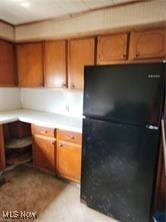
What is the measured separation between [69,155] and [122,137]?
3.17 ft

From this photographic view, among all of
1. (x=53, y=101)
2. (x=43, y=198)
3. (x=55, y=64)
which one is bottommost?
(x=43, y=198)

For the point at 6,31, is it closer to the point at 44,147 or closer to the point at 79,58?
the point at 79,58

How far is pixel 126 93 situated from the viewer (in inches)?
59.1

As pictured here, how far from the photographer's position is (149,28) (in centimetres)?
181

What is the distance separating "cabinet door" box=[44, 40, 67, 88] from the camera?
2.43 meters

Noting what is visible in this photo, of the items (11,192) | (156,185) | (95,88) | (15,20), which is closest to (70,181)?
(11,192)

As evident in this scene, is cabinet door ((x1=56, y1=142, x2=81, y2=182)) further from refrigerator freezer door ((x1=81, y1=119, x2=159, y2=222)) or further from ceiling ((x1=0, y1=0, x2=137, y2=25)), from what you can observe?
ceiling ((x1=0, y1=0, x2=137, y2=25))

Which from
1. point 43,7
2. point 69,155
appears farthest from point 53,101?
point 43,7

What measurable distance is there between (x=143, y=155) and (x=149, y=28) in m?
1.35

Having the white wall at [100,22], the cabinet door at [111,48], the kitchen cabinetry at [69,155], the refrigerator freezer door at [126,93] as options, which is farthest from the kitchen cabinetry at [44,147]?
the white wall at [100,22]

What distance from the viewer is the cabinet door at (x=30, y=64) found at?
2.65 m

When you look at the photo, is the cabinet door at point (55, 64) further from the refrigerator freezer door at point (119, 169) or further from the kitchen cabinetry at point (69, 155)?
the refrigerator freezer door at point (119, 169)

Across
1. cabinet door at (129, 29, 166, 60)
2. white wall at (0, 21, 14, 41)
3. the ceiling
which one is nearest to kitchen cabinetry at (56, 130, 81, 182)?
cabinet door at (129, 29, 166, 60)

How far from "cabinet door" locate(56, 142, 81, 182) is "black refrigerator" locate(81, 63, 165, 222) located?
341 mm
